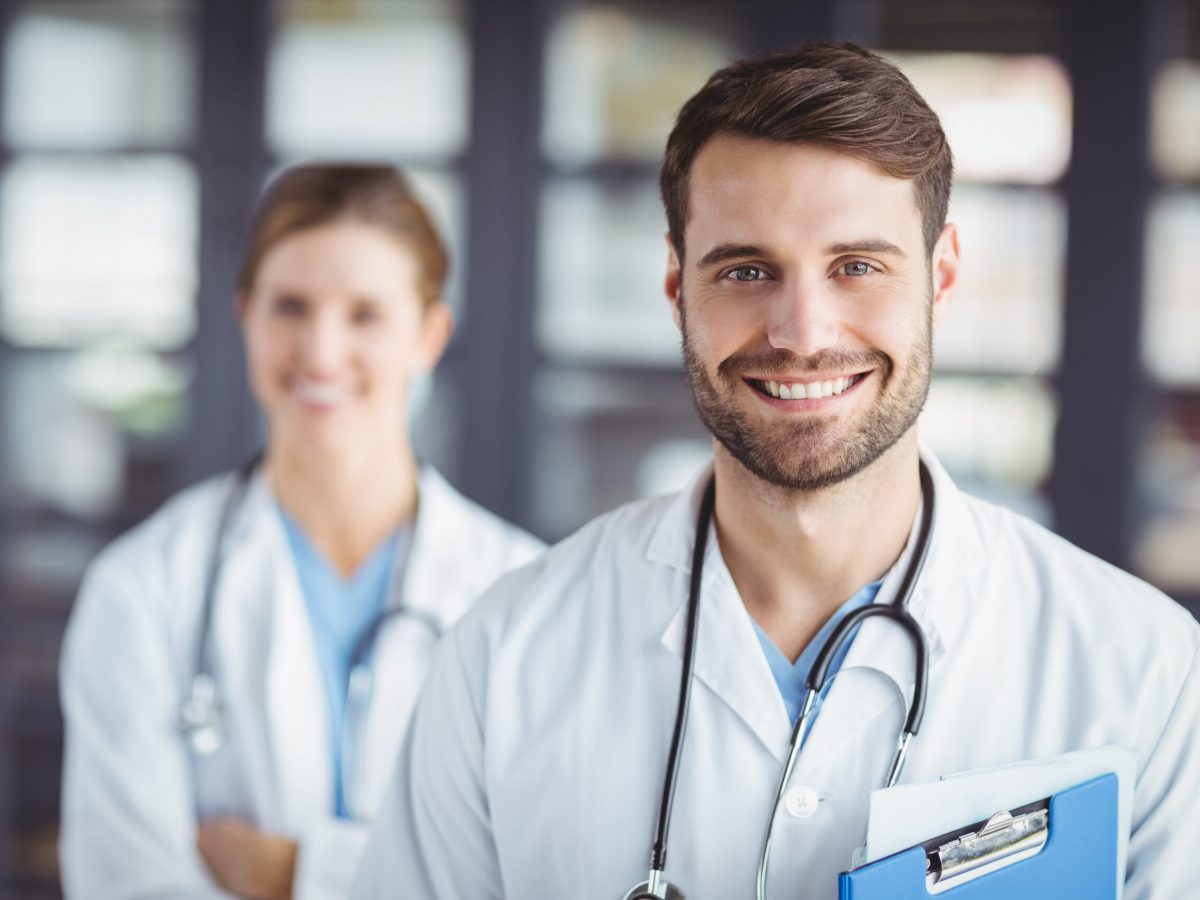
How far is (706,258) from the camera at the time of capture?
128 centimetres

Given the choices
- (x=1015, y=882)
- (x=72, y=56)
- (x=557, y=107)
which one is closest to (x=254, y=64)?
(x=72, y=56)

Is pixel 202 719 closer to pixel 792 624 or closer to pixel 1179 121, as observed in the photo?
pixel 792 624

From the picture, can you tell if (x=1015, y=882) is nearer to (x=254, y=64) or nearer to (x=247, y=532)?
(x=247, y=532)

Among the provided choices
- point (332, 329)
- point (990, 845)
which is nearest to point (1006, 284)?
point (332, 329)

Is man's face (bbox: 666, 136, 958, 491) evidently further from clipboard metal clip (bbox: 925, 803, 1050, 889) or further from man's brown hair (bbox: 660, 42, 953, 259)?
clipboard metal clip (bbox: 925, 803, 1050, 889)

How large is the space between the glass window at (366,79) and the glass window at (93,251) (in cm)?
33

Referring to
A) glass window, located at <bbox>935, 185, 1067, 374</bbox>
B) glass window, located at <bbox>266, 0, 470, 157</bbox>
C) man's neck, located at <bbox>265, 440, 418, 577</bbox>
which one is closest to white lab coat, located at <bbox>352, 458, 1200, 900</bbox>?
man's neck, located at <bbox>265, 440, 418, 577</bbox>

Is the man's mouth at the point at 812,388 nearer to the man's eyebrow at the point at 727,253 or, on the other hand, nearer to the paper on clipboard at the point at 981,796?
the man's eyebrow at the point at 727,253

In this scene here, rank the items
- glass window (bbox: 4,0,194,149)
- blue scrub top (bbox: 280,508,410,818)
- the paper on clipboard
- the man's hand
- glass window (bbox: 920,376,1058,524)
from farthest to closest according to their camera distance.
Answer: glass window (bbox: 4,0,194,149)
glass window (bbox: 920,376,1058,524)
blue scrub top (bbox: 280,508,410,818)
the man's hand
the paper on clipboard

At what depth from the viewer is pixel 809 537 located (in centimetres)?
133

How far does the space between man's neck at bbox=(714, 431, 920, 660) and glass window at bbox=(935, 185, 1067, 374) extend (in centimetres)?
168

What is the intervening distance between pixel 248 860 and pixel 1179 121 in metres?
2.38

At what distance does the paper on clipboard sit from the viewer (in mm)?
1102

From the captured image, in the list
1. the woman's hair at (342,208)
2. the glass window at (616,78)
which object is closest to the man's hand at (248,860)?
the woman's hair at (342,208)
